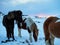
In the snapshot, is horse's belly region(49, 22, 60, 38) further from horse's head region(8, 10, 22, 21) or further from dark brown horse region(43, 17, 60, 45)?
horse's head region(8, 10, 22, 21)

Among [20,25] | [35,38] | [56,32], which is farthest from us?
[20,25]

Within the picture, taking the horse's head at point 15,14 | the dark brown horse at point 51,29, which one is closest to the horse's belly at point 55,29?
the dark brown horse at point 51,29

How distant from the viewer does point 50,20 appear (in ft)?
26.0

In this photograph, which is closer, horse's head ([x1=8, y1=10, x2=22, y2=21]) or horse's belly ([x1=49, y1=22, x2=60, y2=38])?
horse's belly ([x1=49, y1=22, x2=60, y2=38])

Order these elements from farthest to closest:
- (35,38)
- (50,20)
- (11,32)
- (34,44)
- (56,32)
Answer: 1. (11,32)
2. (35,38)
3. (34,44)
4. (50,20)
5. (56,32)

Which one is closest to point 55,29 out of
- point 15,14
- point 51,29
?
point 51,29

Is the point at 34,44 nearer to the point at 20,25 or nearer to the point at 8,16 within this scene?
the point at 8,16

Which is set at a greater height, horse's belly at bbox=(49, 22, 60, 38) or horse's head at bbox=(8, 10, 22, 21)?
horse's head at bbox=(8, 10, 22, 21)

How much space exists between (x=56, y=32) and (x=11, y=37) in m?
5.04

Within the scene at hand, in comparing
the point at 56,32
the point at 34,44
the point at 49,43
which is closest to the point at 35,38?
the point at 34,44

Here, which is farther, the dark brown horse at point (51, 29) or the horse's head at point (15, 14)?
the horse's head at point (15, 14)

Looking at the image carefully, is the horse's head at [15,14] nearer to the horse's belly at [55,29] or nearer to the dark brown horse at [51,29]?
the dark brown horse at [51,29]

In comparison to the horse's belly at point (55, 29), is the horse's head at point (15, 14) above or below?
above

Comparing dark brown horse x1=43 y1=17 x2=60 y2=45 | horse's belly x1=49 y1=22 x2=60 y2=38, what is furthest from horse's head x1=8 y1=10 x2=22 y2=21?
horse's belly x1=49 y1=22 x2=60 y2=38
